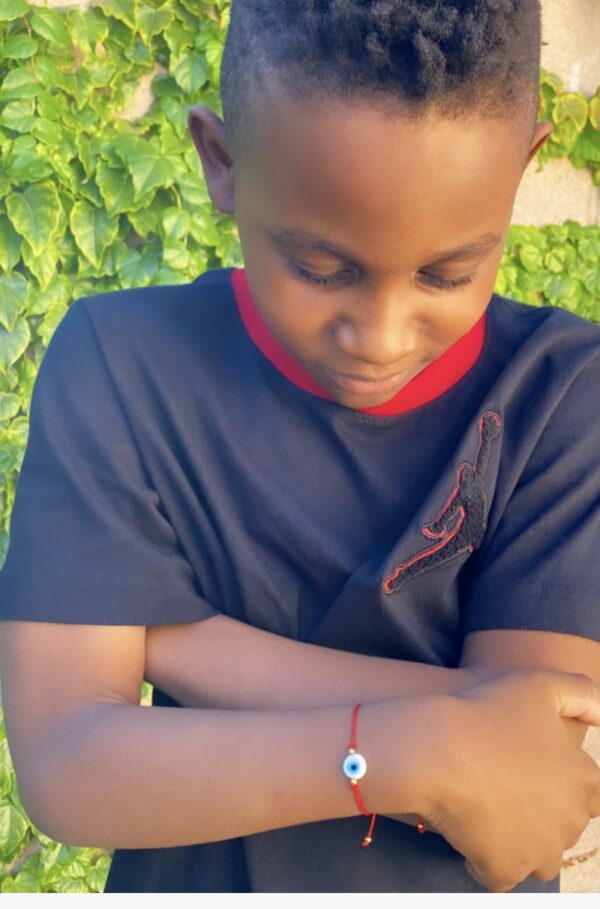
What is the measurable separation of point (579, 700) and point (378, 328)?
446 mm

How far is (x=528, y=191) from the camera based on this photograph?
3457 millimetres

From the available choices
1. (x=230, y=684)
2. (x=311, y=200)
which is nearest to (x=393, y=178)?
(x=311, y=200)

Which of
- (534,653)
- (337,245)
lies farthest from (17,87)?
(534,653)

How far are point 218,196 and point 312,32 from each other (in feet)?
0.90

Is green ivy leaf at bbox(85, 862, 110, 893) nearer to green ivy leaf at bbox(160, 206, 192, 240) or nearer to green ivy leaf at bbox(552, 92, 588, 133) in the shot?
green ivy leaf at bbox(160, 206, 192, 240)

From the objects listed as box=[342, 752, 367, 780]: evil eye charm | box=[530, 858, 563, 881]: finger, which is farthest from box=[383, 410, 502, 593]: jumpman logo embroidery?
box=[530, 858, 563, 881]: finger

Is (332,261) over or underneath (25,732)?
over

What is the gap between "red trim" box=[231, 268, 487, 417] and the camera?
4.17 ft

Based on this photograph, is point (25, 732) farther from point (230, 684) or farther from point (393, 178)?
point (393, 178)

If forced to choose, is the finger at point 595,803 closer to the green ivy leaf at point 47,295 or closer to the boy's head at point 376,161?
the boy's head at point 376,161

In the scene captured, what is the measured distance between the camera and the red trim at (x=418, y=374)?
1.27m

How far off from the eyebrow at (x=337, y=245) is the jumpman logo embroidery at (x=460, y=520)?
239 millimetres

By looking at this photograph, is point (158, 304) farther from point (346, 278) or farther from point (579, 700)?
point (579, 700)

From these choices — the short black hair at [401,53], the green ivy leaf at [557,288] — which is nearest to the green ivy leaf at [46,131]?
the green ivy leaf at [557,288]
